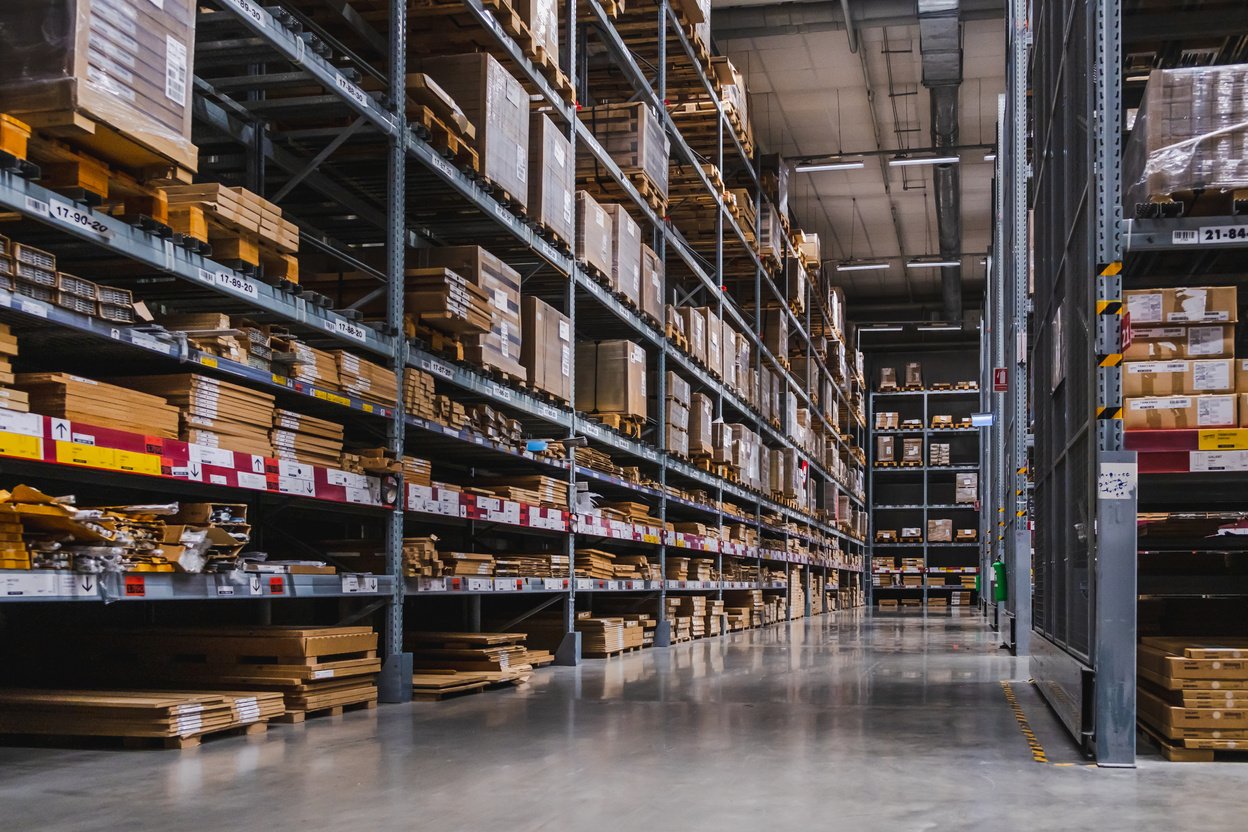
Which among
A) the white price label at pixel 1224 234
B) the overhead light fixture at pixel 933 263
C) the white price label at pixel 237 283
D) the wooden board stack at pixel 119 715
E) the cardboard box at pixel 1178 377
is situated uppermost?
the overhead light fixture at pixel 933 263

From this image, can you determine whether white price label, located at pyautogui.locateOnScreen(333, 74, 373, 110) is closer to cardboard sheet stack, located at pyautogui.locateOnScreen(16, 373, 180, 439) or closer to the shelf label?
cardboard sheet stack, located at pyautogui.locateOnScreen(16, 373, 180, 439)

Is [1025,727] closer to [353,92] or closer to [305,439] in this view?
[305,439]

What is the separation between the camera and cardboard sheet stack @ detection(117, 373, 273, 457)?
617cm

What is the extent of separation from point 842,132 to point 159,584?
2137 centimetres

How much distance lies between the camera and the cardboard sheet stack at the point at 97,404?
17.3ft

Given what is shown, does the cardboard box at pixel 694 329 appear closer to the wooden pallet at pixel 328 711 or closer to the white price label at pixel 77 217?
the wooden pallet at pixel 328 711

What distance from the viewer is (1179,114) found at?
618 centimetres

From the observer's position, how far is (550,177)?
10.6m

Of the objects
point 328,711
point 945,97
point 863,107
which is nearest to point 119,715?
point 328,711

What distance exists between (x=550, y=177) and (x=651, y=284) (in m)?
3.51

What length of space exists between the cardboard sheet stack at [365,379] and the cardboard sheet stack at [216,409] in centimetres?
64

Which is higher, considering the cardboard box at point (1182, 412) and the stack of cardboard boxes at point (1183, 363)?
the stack of cardboard boxes at point (1183, 363)

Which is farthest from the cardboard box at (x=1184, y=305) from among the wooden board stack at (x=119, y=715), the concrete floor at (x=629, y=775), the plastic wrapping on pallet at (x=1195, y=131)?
the wooden board stack at (x=119, y=715)

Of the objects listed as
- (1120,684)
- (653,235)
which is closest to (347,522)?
(653,235)
